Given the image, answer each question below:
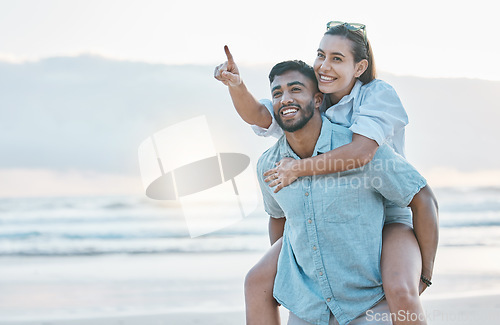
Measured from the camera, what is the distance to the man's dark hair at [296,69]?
313 centimetres

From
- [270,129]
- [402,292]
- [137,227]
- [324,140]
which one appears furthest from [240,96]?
[137,227]

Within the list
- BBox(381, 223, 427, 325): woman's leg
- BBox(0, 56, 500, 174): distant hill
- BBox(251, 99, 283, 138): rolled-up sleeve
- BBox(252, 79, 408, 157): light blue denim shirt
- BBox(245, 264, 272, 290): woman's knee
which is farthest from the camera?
BBox(0, 56, 500, 174): distant hill

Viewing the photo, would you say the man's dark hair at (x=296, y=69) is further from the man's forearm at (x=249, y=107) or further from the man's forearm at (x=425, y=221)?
the man's forearm at (x=425, y=221)

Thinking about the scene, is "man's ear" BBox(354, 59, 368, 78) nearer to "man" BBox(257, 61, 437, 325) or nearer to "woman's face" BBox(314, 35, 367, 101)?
"woman's face" BBox(314, 35, 367, 101)

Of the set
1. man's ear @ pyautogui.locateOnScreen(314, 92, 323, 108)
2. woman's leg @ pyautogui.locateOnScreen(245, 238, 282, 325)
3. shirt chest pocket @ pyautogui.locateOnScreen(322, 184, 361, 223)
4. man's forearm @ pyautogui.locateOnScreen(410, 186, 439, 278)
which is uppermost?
man's ear @ pyautogui.locateOnScreen(314, 92, 323, 108)

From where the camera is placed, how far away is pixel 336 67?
3098mm

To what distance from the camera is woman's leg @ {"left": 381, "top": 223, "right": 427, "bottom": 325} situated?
270 cm

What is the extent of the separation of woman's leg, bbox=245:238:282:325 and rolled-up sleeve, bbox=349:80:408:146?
0.79m

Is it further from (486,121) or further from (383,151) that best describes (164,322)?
(486,121)

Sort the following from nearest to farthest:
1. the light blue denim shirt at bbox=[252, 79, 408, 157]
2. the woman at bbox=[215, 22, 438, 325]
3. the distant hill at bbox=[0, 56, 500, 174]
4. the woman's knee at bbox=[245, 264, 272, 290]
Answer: the woman at bbox=[215, 22, 438, 325] → the light blue denim shirt at bbox=[252, 79, 408, 157] → the woman's knee at bbox=[245, 264, 272, 290] → the distant hill at bbox=[0, 56, 500, 174]

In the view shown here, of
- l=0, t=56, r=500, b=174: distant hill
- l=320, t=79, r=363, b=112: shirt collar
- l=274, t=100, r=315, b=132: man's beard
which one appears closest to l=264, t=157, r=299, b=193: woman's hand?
l=274, t=100, r=315, b=132: man's beard

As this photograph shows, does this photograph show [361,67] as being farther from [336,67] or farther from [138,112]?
[138,112]

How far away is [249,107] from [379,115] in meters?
0.63

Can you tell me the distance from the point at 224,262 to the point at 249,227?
3.11m
